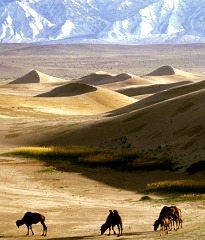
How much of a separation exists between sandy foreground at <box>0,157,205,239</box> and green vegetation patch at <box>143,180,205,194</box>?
1.05 metres

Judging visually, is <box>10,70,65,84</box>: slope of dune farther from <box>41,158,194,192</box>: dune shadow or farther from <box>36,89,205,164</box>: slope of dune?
<box>41,158,194,192</box>: dune shadow

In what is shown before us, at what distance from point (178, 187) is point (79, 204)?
6225 millimetres

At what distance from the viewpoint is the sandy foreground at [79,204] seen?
65.2 ft

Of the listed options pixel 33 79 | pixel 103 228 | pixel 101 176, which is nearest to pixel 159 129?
pixel 101 176

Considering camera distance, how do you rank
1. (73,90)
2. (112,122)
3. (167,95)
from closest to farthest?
(112,122)
(167,95)
(73,90)

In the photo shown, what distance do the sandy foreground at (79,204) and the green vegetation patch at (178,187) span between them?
1053mm

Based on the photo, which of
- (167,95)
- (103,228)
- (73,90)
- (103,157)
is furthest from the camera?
(73,90)

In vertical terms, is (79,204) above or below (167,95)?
above

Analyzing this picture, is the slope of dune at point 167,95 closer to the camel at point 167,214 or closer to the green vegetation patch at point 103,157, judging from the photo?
the green vegetation patch at point 103,157

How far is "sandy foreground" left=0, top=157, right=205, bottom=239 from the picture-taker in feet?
65.2

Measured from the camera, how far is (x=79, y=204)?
26.3 metres

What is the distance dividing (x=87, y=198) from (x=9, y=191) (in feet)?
11.6

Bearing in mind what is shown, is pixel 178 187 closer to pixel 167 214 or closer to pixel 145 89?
pixel 167 214

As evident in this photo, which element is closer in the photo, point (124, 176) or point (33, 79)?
point (124, 176)
